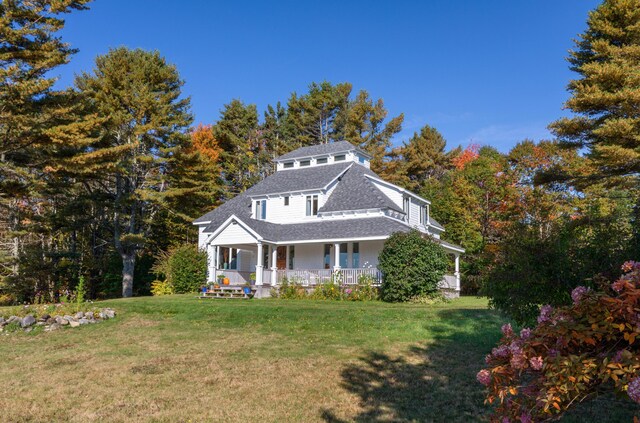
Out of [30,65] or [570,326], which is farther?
[30,65]

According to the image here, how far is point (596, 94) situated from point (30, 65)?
26.9 m

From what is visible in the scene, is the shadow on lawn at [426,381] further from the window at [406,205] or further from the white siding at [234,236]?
the window at [406,205]

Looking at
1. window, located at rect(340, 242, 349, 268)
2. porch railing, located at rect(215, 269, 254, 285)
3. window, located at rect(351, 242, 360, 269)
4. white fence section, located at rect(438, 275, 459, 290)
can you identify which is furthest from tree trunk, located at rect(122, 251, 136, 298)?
white fence section, located at rect(438, 275, 459, 290)

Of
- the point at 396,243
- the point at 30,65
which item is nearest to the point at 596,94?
the point at 396,243

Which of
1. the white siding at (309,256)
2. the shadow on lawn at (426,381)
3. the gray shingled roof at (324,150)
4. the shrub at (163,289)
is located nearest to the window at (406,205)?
the gray shingled roof at (324,150)

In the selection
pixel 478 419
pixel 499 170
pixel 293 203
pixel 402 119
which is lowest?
pixel 478 419

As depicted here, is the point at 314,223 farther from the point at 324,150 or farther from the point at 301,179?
the point at 324,150

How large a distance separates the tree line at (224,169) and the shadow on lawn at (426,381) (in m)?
1.64

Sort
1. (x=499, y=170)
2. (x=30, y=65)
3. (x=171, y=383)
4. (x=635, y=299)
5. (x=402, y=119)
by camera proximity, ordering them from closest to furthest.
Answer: (x=635, y=299) < (x=171, y=383) < (x=30, y=65) < (x=499, y=170) < (x=402, y=119)

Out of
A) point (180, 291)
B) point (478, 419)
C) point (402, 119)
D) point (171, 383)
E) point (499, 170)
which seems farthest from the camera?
point (402, 119)

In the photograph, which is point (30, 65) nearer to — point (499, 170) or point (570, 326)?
A: point (570, 326)

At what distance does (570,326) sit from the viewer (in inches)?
134

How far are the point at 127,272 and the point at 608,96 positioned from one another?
31124 mm

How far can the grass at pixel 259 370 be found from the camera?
7.27 metres
